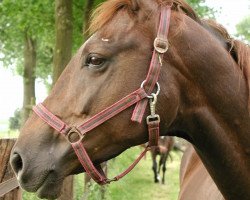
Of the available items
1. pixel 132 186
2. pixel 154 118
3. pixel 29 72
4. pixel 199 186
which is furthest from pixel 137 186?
pixel 154 118

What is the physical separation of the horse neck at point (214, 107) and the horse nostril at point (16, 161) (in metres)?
0.89

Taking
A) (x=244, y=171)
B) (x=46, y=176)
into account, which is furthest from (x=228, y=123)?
(x=46, y=176)

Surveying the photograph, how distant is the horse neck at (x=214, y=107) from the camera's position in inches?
91.0

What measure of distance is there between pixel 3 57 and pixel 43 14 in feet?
42.0

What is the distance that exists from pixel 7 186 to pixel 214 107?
158 cm

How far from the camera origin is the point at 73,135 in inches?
86.9

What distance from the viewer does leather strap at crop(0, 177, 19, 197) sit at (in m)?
2.92

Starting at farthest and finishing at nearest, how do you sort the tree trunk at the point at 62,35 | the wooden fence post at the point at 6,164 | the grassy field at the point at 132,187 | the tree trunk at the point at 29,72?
the tree trunk at the point at 29,72 → the grassy field at the point at 132,187 → the tree trunk at the point at 62,35 → the wooden fence post at the point at 6,164

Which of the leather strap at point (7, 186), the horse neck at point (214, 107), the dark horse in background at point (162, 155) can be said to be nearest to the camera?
the horse neck at point (214, 107)

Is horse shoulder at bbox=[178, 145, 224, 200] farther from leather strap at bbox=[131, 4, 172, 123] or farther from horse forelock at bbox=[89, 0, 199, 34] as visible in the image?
horse forelock at bbox=[89, 0, 199, 34]

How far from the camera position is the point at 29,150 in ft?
7.14

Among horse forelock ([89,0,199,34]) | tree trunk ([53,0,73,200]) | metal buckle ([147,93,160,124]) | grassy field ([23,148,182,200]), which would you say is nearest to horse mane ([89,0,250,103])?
horse forelock ([89,0,199,34])

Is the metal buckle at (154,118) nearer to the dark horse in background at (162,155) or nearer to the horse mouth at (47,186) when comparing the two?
the horse mouth at (47,186)

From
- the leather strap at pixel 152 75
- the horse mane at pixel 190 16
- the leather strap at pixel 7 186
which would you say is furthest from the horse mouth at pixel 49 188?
the horse mane at pixel 190 16
